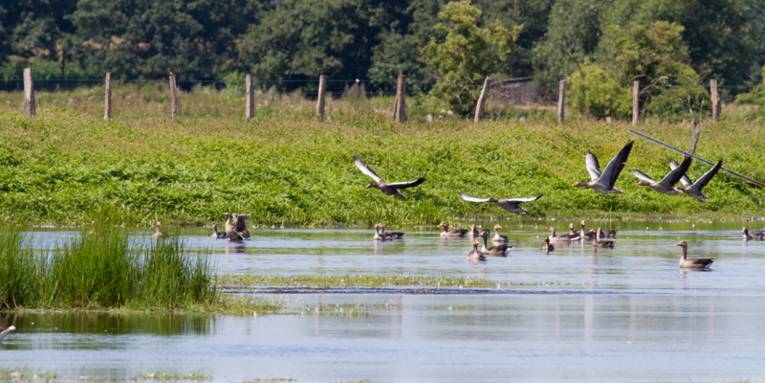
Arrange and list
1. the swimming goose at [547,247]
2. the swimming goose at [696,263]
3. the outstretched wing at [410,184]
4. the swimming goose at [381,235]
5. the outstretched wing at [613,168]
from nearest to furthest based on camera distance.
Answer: the outstretched wing at [613,168] < the outstretched wing at [410,184] < the swimming goose at [696,263] < the swimming goose at [547,247] < the swimming goose at [381,235]

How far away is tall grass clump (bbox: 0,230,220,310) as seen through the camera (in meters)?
20.3

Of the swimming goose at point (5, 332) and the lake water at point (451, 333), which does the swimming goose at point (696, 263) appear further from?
the swimming goose at point (5, 332)

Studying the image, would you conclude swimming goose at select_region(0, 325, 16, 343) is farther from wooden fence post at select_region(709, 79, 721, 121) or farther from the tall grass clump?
wooden fence post at select_region(709, 79, 721, 121)

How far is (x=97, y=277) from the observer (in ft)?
67.3

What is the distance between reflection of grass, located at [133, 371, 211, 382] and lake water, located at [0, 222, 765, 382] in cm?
19

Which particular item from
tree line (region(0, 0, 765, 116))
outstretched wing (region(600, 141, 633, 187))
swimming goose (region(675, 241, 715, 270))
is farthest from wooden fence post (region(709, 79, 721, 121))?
outstretched wing (region(600, 141, 633, 187))

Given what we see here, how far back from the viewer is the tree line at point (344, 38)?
81.2 metres

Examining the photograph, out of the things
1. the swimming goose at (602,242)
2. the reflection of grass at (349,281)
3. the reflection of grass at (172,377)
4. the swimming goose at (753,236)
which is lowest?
the reflection of grass at (172,377)

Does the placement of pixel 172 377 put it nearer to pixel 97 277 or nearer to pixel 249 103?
pixel 97 277

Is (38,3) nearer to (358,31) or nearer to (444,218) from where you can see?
(358,31)

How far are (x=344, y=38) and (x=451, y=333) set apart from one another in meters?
66.1

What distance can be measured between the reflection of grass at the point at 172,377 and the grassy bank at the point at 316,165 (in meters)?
20.5

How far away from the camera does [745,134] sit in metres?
59.0

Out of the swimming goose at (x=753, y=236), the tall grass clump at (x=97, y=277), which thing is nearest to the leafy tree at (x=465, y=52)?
the swimming goose at (x=753, y=236)
